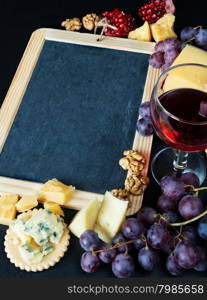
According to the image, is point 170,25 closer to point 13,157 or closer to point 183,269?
point 13,157

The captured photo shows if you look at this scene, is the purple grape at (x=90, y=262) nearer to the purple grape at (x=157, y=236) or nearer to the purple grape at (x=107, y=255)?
the purple grape at (x=107, y=255)

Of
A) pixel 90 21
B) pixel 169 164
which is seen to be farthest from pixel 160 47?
pixel 169 164

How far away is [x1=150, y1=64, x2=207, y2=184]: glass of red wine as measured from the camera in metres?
1.11

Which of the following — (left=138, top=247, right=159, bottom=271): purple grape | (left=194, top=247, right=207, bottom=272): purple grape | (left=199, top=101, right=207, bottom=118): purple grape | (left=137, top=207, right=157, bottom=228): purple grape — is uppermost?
(left=199, top=101, right=207, bottom=118): purple grape

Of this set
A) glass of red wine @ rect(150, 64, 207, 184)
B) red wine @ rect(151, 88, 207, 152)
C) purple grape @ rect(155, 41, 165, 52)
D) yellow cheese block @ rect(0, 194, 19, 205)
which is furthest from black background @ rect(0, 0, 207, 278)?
red wine @ rect(151, 88, 207, 152)

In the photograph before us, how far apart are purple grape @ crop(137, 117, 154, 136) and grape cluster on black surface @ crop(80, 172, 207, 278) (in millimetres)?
238

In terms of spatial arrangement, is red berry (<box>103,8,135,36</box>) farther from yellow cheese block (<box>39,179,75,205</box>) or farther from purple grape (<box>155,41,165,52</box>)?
yellow cheese block (<box>39,179,75,205</box>)

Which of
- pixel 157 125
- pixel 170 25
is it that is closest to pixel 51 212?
pixel 157 125

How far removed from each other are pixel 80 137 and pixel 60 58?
0.38 meters

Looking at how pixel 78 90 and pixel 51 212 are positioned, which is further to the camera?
pixel 78 90

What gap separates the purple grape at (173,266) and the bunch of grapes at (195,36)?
0.78m

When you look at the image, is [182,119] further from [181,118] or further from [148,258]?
[148,258]

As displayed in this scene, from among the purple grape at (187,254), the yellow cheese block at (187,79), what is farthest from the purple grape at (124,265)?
the yellow cheese block at (187,79)

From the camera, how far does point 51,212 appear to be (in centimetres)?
124
